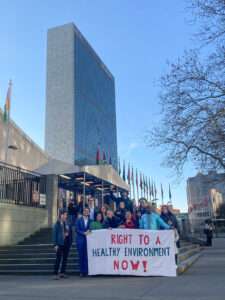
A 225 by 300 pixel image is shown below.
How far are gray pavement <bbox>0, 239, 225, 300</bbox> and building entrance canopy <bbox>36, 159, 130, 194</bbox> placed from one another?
10.2m

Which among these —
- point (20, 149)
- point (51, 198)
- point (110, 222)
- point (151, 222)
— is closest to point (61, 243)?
point (110, 222)

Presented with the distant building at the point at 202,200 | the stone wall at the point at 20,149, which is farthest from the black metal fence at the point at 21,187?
the distant building at the point at 202,200

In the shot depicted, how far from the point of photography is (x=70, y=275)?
10.7 meters

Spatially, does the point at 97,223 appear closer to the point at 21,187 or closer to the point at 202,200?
the point at 21,187

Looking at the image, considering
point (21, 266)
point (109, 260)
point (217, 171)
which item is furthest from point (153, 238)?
point (217, 171)

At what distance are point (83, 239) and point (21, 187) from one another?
8.32m

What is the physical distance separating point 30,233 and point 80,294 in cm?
1055

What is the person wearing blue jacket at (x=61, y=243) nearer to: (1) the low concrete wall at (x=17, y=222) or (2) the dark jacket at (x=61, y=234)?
(2) the dark jacket at (x=61, y=234)

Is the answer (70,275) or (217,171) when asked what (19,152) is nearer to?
(217,171)

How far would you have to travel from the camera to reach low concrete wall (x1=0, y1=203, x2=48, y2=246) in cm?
1540

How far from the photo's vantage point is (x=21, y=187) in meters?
17.8

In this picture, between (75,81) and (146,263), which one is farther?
(75,81)

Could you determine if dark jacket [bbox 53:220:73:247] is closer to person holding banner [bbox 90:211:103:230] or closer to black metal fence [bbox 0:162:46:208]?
person holding banner [bbox 90:211:103:230]

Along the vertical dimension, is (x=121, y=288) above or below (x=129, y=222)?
below
